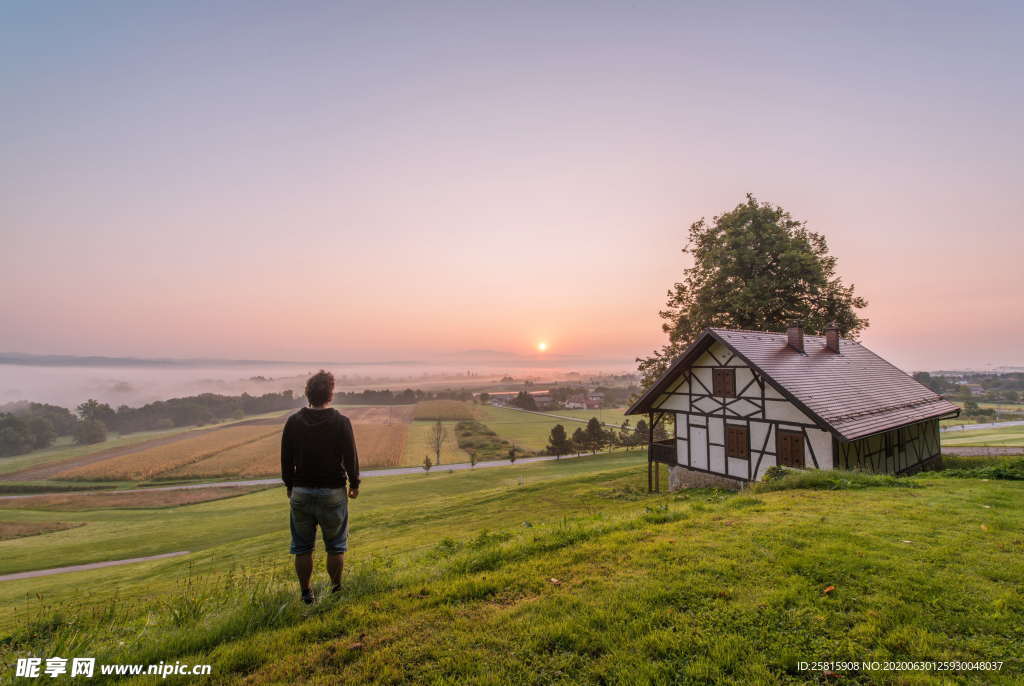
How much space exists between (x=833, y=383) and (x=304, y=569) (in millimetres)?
20078

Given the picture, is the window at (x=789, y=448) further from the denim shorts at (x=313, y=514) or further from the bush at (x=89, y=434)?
the bush at (x=89, y=434)

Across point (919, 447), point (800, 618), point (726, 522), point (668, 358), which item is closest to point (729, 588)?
point (800, 618)

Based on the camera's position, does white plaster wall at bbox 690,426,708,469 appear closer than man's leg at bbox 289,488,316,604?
No

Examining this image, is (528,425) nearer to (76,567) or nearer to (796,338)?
(76,567)

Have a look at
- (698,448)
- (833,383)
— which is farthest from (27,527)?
(833,383)

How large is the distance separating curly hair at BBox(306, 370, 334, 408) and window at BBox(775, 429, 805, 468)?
16.9 meters

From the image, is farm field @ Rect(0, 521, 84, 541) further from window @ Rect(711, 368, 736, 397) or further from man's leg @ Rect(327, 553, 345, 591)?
window @ Rect(711, 368, 736, 397)

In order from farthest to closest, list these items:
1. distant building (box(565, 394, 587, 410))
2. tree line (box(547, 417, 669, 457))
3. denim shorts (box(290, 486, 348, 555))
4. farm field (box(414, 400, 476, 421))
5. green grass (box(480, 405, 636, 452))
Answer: distant building (box(565, 394, 587, 410)) → farm field (box(414, 400, 476, 421)) → green grass (box(480, 405, 636, 452)) → tree line (box(547, 417, 669, 457)) → denim shorts (box(290, 486, 348, 555))

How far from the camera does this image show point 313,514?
4.95m

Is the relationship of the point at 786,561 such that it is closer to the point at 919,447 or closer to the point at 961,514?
the point at 961,514

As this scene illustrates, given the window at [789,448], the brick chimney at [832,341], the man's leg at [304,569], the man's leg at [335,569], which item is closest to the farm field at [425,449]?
the window at [789,448]

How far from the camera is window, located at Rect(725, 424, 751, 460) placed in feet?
55.3

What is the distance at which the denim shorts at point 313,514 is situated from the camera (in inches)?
192

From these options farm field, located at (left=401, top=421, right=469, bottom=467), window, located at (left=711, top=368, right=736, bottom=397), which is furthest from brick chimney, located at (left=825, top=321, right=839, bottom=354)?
farm field, located at (left=401, top=421, right=469, bottom=467)
